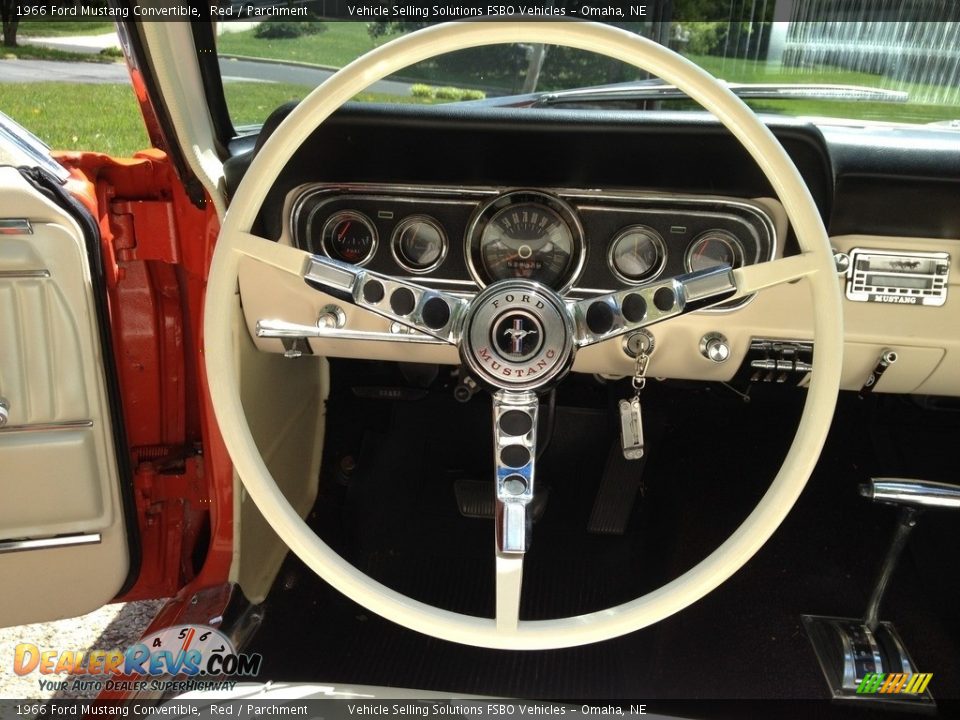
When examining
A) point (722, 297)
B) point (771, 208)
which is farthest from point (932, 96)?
point (722, 297)

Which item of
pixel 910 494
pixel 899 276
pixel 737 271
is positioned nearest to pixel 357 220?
pixel 737 271

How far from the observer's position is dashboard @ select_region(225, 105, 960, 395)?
1.45 m

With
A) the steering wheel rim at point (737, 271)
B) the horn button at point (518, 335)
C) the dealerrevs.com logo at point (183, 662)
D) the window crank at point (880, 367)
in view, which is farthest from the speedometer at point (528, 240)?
the dealerrevs.com logo at point (183, 662)

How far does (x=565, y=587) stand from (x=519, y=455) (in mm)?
951

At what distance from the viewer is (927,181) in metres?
1.50

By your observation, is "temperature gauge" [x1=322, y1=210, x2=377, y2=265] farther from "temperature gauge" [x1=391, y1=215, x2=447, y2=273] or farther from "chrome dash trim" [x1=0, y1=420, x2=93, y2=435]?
"chrome dash trim" [x1=0, y1=420, x2=93, y2=435]

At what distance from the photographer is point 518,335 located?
1158mm

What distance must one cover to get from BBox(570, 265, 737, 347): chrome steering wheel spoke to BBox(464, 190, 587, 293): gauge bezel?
307mm

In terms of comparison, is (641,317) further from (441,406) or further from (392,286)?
(441,406)

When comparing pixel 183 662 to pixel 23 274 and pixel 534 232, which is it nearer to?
pixel 23 274

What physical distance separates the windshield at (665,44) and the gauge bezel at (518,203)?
0.94ft

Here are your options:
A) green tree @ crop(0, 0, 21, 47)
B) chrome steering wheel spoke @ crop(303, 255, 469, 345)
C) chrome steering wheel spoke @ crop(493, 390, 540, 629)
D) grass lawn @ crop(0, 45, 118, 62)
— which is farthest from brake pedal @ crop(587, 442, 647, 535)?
green tree @ crop(0, 0, 21, 47)

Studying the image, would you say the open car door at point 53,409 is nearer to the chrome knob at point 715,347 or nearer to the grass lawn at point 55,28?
the grass lawn at point 55,28

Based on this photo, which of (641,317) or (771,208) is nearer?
(641,317)
